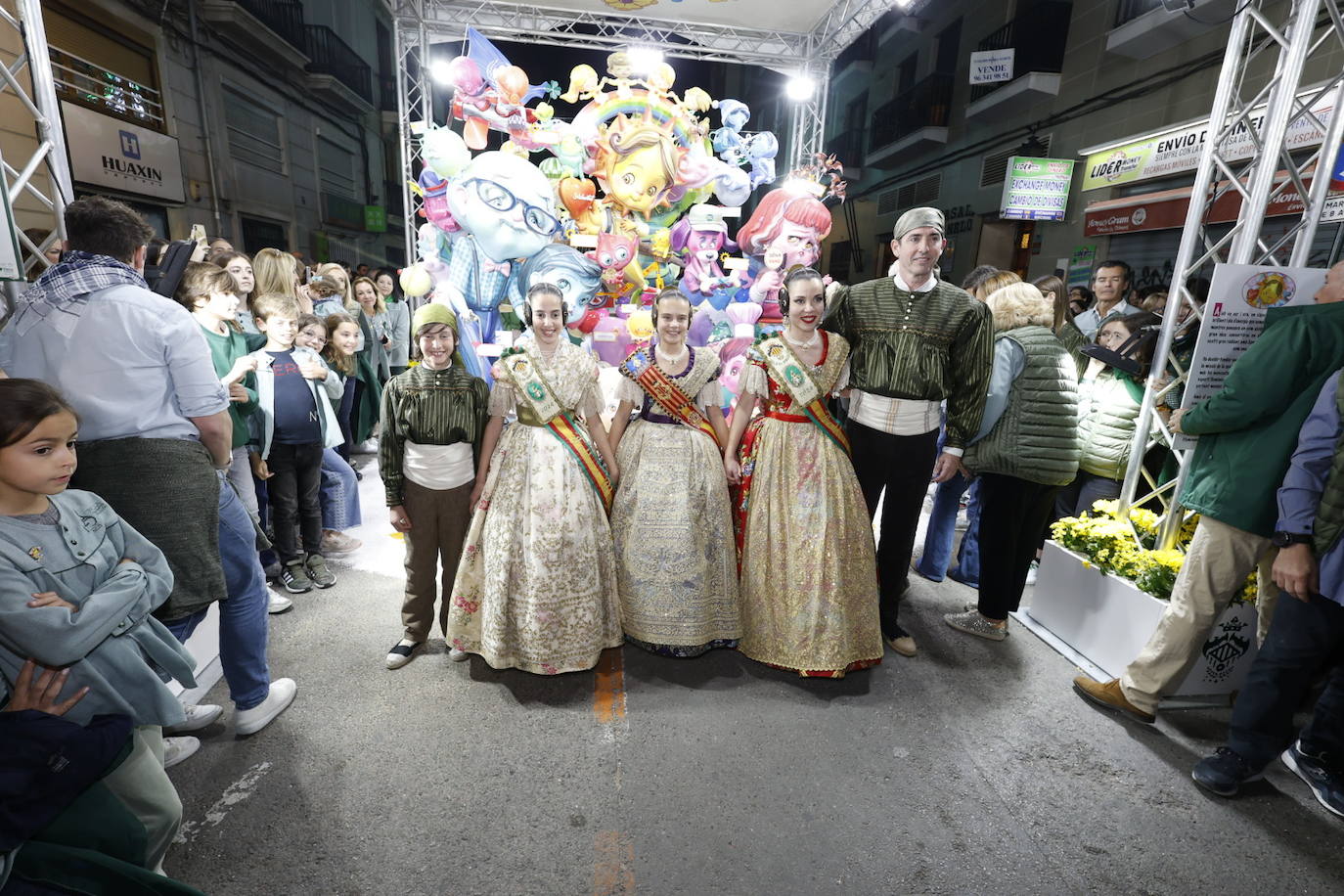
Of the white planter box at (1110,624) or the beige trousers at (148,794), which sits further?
the white planter box at (1110,624)

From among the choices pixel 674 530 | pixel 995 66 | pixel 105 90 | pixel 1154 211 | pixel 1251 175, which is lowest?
pixel 674 530

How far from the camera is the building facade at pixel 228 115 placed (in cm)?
782

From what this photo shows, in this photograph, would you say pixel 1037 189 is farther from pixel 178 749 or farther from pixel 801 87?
pixel 178 749

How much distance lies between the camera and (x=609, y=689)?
2.75 m

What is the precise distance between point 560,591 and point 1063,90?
38.2 ft

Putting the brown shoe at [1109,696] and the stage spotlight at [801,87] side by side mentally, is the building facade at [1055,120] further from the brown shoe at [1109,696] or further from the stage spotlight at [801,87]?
the brown shoe at [1109,696]

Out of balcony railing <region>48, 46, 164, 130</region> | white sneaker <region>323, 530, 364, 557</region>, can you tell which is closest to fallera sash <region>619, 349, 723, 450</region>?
white sneaker <region>323, 530, 364, 557</region>

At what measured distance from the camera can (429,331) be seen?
2641 mm

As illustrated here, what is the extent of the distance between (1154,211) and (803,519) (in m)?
8.15

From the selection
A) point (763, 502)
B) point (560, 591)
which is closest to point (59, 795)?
point (560, 591)

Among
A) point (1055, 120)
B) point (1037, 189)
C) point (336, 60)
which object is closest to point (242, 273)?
point (1037, 189)

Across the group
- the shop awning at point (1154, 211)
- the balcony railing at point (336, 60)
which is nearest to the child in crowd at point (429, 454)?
the shop awning at point (1154, 211)

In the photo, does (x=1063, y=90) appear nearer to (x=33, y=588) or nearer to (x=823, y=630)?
(x=823, y=630)

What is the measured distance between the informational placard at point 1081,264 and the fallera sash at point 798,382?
8.48m
